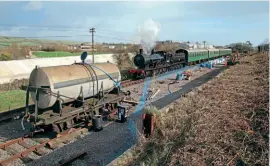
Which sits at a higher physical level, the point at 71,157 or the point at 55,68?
the point at 55,68

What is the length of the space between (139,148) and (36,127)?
4.91m

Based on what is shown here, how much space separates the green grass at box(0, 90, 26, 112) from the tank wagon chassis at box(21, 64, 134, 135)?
186 inches

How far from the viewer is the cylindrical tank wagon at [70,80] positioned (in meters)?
9.45

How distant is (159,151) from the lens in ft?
21.3

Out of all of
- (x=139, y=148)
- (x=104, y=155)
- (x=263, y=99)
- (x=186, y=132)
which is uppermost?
(x=263, y=99)

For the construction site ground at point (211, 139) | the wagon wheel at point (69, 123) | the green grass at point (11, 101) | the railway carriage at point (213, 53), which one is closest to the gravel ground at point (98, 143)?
the wagon wheel at point (69, 123)

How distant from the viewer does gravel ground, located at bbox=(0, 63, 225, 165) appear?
795 centimetres

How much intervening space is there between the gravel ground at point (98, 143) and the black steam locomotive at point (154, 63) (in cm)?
1326

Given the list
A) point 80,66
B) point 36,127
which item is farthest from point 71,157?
point 80,66

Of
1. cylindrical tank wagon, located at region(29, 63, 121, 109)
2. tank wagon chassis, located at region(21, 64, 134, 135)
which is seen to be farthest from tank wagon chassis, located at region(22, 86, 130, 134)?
cylindrical tank wagon, located at region(29, 63, 121, 109)

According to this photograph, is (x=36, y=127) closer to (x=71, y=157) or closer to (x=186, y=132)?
(x=71, y=157)

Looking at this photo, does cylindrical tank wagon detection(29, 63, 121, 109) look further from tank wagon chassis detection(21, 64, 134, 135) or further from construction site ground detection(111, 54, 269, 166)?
construction site ground detection(111, 54, 269, 166)

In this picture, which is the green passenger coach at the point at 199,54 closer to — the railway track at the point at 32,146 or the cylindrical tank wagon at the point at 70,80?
the cylindrical tank wagon at the point at 70,80

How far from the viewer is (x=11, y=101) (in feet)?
53.5
